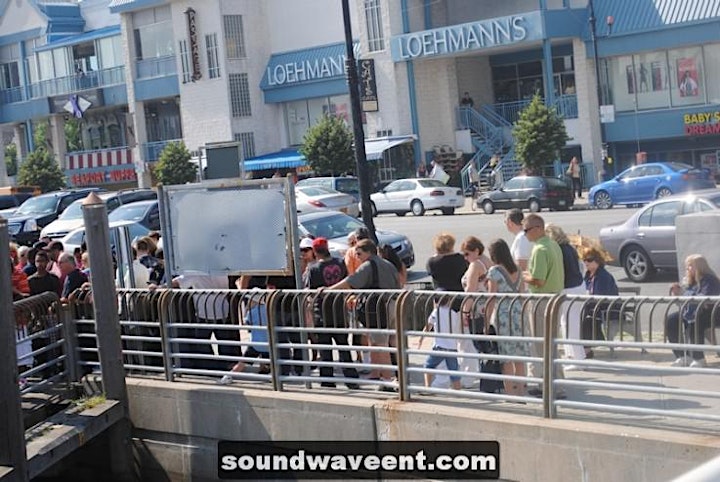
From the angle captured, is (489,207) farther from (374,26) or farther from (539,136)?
(374,26)

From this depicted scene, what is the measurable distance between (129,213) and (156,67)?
32.5m

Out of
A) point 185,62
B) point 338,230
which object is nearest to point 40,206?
point 338,230

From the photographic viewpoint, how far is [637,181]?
3228cm

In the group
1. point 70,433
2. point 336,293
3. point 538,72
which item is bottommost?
point 70,433

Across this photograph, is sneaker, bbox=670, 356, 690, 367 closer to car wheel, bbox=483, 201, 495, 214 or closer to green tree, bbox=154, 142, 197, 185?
car wheel, bbox=483, 201, 495, 214

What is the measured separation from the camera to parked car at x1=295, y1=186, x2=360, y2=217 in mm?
32281

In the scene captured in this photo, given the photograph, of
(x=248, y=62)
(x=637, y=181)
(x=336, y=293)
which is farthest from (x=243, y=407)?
(x=248, y=62)

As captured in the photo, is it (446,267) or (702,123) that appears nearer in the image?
(446,267)

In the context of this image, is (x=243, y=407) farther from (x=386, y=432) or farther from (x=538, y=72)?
(x=538, y=72)

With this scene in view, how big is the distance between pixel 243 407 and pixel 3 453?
2212mm

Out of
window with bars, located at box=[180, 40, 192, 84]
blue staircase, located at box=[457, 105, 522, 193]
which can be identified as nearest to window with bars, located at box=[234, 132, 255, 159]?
window with bars, located at box=[180, 40, 192, 84]

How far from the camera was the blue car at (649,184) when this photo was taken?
104 feet

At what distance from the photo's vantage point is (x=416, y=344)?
39.9 feet

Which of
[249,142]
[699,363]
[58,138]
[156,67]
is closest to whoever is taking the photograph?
[699,363]
